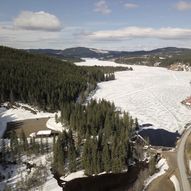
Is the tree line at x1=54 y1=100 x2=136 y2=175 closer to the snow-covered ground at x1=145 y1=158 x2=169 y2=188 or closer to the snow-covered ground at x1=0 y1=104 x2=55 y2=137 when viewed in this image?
the snow-covered ground at x1=145 y1=158 x2=169 y2=188

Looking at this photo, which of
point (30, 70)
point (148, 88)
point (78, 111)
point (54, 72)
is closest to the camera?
point (78, 111)

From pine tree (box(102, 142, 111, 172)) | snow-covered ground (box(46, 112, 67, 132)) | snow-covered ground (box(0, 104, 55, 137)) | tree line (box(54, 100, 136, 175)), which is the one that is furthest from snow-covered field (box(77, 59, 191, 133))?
pine tree (box(102, 142, 111, 172))

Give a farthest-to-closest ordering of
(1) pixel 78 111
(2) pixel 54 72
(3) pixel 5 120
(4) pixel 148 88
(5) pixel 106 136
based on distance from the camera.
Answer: (4) pixel 148 88 → (2) pixel 54 72 → (3) pixel 5 120 → (1) pixel 78 111 → (5) pixel 106 136

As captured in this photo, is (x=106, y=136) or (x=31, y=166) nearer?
(x=31, y=166)

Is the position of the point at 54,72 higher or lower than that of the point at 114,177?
higher

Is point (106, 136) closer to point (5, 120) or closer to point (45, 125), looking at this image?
point (45, 125)

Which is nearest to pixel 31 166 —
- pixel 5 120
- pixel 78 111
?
pixel 78 111
